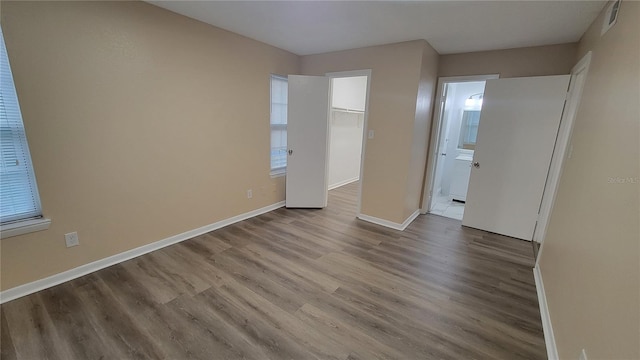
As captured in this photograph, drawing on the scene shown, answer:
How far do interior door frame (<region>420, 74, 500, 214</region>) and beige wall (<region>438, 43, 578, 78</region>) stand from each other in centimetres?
6

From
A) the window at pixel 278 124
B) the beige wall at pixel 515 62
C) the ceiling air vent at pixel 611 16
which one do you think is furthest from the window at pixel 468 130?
the window at pixel 278 124

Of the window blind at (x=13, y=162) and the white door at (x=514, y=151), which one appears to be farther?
the white door at (x=514, y=151)

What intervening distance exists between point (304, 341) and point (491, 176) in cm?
309

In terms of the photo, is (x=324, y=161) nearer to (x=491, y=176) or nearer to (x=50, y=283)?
(x=491, y=176)

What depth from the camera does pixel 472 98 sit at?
4.77 m

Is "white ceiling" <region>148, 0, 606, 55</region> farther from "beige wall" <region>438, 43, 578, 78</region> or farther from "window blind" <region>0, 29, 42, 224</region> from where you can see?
"window blind" <region>0, 29, 42, 224</region>

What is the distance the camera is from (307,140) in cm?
381

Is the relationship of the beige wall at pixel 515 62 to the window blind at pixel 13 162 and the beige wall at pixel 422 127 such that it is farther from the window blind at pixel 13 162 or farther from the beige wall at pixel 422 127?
the window blind at pixel 13 162

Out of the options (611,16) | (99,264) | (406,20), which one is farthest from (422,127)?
(99,264)

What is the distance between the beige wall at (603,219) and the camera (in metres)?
0.99

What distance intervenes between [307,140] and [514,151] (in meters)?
2.70

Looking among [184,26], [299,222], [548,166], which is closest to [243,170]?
→ [299,222]

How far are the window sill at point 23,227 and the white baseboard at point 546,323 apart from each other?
3.62m

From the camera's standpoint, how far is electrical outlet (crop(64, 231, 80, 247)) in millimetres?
2080
